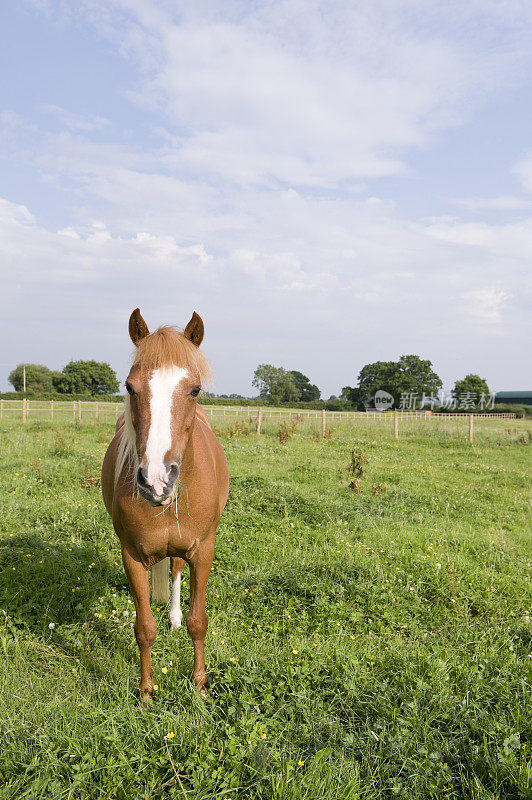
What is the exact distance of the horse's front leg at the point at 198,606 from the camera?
3.27 m

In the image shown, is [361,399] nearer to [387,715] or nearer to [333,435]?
[333,435]

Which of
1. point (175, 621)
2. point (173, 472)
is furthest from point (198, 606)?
point (173, 472)

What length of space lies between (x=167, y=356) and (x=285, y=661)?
2.43 m

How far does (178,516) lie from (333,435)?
1659 cm

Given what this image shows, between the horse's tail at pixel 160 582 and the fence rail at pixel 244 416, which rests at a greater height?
the fence rail at pixel 244 416

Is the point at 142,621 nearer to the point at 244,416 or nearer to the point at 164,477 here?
the point at 164,477

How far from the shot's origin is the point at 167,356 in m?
2.69

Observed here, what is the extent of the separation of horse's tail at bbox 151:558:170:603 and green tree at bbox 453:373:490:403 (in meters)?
89.0

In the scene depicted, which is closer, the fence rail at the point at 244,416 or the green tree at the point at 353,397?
the fence rail at the point at 244,416

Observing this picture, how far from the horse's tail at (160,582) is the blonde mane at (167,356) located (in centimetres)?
139

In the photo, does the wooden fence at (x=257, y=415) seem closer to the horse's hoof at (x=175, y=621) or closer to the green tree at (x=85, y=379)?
the horse's hoof at (x=175, y=621)

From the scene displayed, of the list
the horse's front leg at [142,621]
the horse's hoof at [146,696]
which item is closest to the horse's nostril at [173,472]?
the horse's front leg at [142,621]

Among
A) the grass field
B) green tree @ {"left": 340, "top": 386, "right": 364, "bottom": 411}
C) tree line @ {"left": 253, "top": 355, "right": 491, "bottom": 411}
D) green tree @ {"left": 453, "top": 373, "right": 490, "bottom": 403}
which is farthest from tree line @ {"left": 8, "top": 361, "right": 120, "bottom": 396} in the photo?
the grass field

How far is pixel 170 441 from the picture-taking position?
245cm
